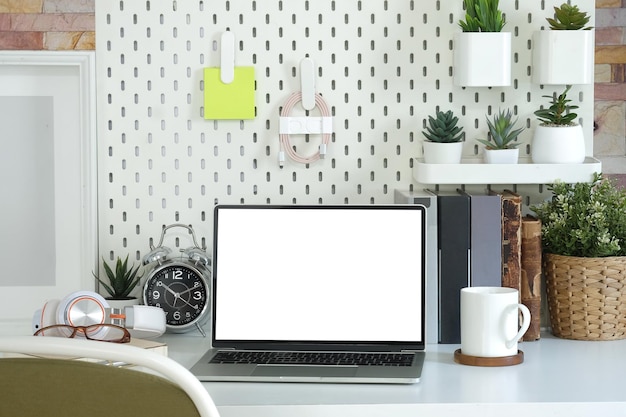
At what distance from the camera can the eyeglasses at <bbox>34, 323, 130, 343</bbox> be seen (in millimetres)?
1465

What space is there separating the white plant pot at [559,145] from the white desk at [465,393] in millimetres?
371

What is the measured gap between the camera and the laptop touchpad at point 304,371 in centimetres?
140

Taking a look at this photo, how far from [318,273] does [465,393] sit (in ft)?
1.24

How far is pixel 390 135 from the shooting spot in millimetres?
1776

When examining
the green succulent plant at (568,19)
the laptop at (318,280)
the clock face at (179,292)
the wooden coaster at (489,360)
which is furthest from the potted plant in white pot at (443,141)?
the clock face at (179,292)

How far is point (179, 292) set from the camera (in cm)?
170

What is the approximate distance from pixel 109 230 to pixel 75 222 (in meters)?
0.19

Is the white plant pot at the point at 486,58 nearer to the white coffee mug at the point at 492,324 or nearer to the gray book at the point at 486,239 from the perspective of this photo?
the gray book at the point at 486,239

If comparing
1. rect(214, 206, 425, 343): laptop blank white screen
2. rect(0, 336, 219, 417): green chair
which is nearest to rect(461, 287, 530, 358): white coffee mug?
rect(214, 206, 425, 343): laptop blank white screen

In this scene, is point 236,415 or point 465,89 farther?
point 465,89

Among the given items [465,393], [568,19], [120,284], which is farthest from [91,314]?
[568,19]

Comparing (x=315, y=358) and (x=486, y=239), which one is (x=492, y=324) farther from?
(x=315, y=358)

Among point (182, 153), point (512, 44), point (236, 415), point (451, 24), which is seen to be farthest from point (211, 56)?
point (236, 415)

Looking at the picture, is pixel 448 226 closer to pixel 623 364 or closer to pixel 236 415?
pixel 623 364
